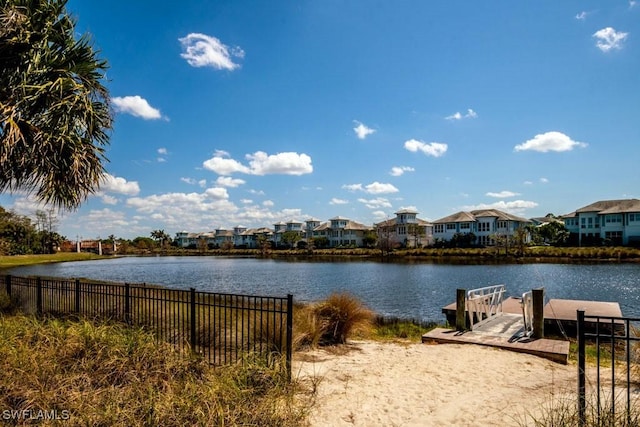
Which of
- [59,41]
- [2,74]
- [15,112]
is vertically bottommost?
[15,112]

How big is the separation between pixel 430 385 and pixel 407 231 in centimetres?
7716

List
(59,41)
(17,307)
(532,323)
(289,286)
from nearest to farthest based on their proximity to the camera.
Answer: (59,41) < (532,323) < (17,307) < (289,286)

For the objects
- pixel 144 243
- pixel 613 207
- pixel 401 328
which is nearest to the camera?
pixel 401 328

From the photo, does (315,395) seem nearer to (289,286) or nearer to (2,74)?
(2,74)

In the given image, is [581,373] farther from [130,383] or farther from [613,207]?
[613,207]

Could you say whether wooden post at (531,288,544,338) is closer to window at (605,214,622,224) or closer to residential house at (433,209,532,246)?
residential house at (433,209,532,246)

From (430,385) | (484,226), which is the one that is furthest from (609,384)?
(484,226)

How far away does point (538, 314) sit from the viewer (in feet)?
31.8

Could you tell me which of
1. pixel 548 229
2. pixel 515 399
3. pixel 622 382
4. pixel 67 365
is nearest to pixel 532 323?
pixel 622 382

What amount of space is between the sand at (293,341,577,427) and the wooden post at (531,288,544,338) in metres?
1.41

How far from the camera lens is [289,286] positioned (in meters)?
29.9

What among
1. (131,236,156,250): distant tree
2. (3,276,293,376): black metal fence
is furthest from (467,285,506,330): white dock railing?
(131,236,156,250): distant tree

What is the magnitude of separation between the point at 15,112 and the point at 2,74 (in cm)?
112

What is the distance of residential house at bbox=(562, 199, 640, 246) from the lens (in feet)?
197
